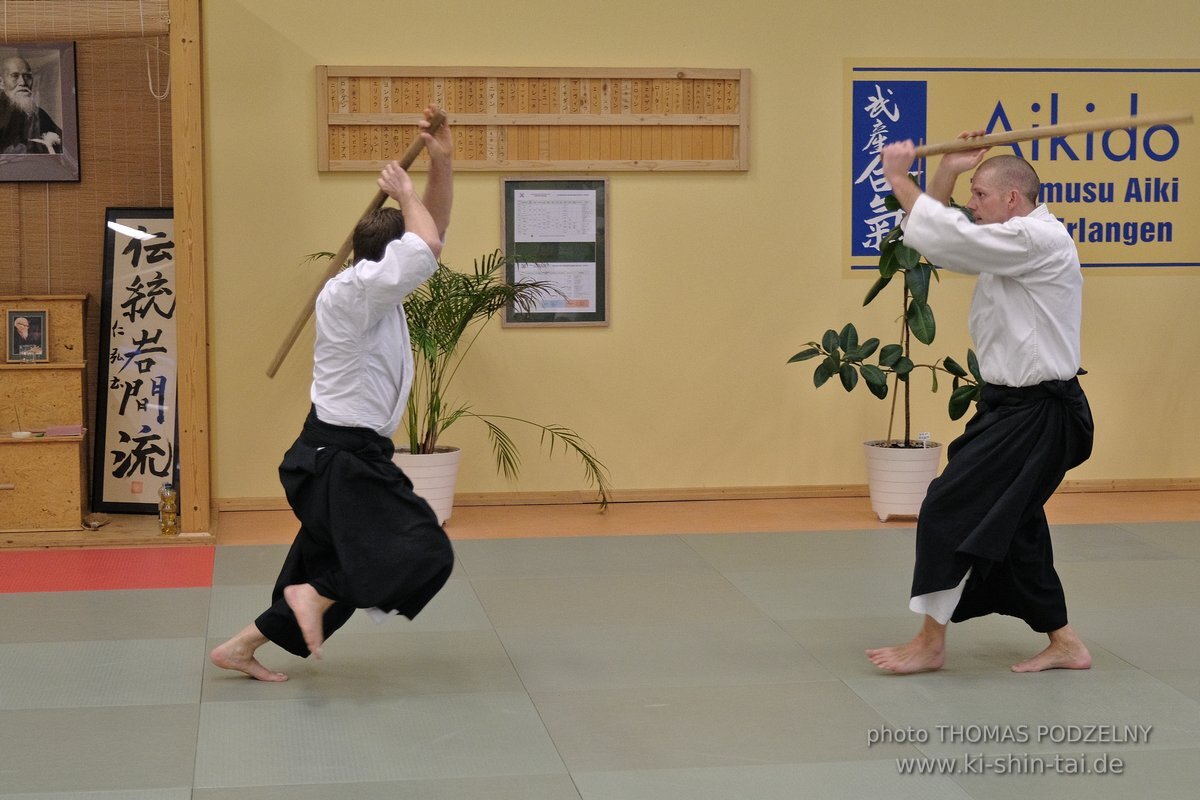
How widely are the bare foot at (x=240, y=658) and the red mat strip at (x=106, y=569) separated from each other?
3.87 feet

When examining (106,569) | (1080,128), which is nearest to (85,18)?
(106,569)

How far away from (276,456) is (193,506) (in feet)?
2.55

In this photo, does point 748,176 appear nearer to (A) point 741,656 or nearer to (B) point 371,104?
(B) point 371,104

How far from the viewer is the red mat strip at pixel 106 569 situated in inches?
183

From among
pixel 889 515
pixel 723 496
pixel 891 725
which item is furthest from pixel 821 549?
pixel 891 725

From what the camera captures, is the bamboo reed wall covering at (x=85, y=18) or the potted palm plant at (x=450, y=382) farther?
the potted palm plant at (x=450, y=382)

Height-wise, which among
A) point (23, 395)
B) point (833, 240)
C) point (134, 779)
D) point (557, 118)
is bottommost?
point (134, 779)

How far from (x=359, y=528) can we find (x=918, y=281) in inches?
117

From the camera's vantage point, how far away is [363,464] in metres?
3.32

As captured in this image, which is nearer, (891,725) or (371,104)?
(891,725)

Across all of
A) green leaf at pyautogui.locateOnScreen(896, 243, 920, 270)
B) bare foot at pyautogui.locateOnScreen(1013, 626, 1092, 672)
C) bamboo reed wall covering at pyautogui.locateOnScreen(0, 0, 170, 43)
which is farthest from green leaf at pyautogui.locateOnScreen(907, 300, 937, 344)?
bamboo reed wall covering at pyautogui.locateOnScreen(0, 0, 170, 43)

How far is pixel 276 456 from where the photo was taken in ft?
19.9

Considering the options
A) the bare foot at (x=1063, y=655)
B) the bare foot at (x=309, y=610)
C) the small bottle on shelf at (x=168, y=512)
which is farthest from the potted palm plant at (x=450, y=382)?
the bare foot at (x=1063, y=655)

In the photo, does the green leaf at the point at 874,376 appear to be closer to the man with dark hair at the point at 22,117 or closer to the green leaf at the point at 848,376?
the green leaf at the point at 848,376
